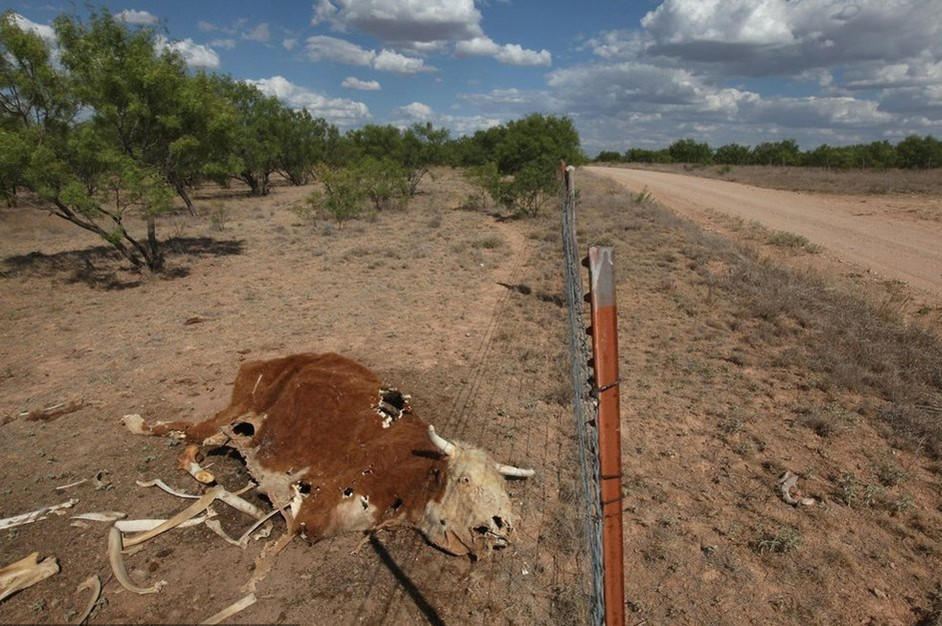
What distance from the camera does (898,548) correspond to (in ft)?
13.8

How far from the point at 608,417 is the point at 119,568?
439 centimetres

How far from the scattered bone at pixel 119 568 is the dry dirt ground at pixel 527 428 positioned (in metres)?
0.07

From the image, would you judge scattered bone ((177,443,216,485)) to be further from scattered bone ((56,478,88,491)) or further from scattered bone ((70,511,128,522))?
scattered bone ((56,478,88,491))

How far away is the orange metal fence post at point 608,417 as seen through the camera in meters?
1.82

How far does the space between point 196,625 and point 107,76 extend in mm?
12968

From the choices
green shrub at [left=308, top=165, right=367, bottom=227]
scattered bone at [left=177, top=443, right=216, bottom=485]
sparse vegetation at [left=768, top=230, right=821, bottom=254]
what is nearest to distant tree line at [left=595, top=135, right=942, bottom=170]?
sparse vegetation at [left=768, top=230, right=821, bottom=254]

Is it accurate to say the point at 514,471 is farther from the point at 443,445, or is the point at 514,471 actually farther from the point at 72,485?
the point at 72,485

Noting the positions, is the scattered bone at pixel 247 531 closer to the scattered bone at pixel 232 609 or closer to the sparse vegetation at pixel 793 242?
the scattered bone at pixel 232 609

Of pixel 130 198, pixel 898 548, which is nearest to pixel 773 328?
pixel 898 548

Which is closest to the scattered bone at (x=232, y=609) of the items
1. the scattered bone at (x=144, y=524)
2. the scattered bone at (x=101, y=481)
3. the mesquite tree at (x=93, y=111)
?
the scattered bone at (x=144, y=524)

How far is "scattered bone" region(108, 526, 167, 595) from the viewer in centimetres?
390

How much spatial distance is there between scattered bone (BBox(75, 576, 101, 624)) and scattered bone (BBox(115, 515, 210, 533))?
1.60 feet

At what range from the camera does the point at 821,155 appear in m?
41.7

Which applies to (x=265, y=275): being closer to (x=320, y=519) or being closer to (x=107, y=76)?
(x=107, y=76)
